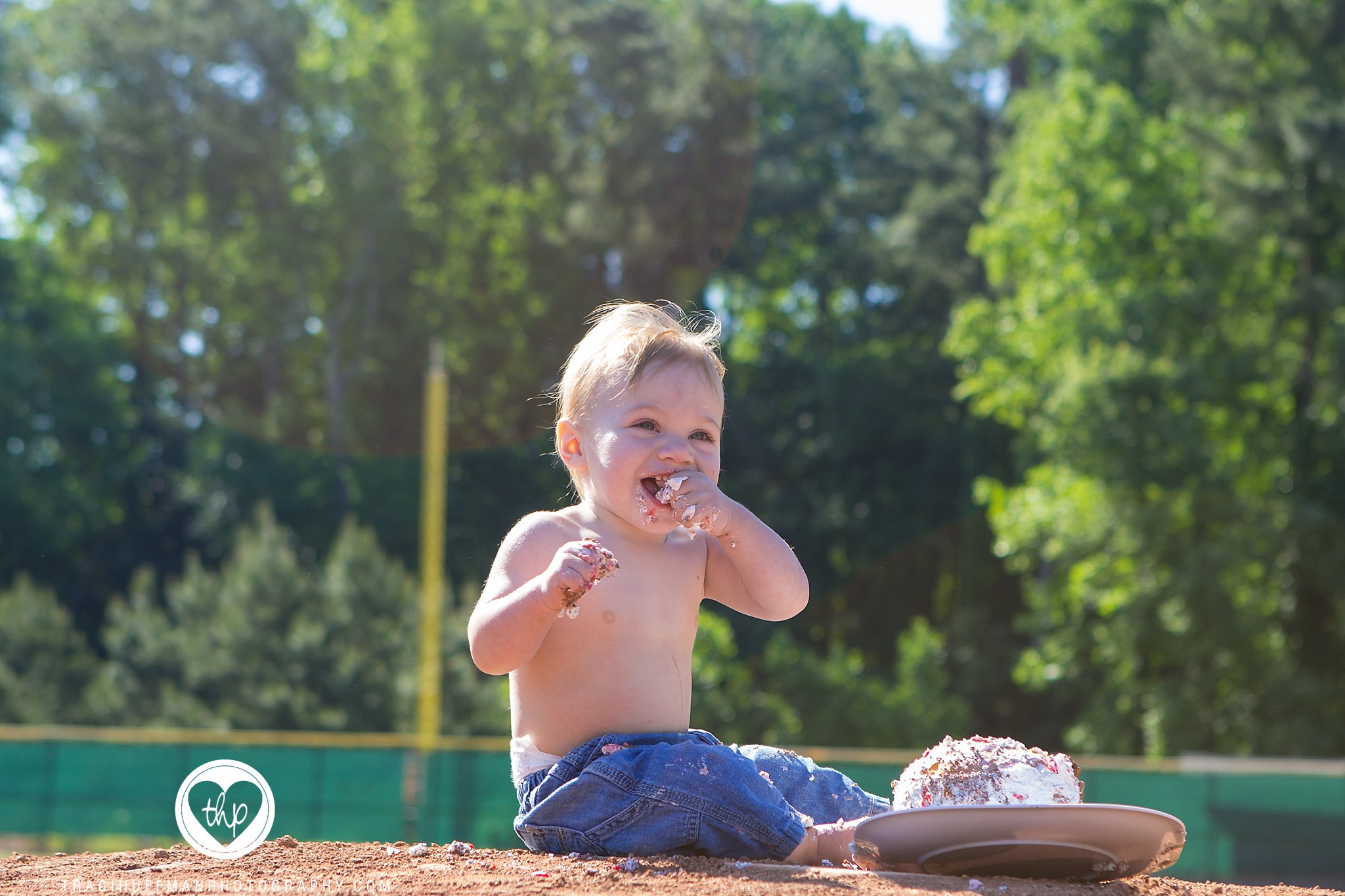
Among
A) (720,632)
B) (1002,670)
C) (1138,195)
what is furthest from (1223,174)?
(1002,670)

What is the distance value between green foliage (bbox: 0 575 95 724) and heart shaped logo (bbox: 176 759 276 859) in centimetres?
2134

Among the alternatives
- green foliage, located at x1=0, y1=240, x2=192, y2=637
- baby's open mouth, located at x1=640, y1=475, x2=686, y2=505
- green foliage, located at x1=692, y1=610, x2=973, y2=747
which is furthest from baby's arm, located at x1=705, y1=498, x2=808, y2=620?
green foliage, located at x1=0, y1=240, x2=192, y2=637

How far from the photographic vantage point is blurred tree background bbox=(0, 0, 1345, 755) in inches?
782

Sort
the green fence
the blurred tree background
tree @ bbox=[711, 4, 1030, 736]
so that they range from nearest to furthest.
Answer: the green fence → the blurred tree background → tree @ bbox=[711, 4, 1030, 736]

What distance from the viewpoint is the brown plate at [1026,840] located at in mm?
2572

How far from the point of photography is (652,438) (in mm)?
3189

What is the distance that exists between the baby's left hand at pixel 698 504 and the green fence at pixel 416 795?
8729 millimetres

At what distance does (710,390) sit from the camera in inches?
129

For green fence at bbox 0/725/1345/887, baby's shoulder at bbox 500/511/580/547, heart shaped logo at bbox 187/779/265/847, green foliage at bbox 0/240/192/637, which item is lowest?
green fence at bbox 0/725/1345/887

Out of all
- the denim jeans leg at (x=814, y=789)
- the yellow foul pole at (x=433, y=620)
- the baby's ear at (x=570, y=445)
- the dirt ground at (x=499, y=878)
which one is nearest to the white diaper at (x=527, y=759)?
the dirt ground at (x=499, y=878)

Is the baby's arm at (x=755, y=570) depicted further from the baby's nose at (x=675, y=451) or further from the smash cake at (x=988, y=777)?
the smash cake at (x=988, y=777)

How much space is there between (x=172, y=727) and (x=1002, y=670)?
15899 millimetres

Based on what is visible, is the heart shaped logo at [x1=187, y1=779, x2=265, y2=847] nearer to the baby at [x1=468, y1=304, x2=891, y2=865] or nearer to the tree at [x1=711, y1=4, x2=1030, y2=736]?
the baby at [x1=468, y1=304, x2=891, y2=865]

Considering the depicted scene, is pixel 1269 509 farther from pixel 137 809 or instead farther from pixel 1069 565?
pixel 137 809
